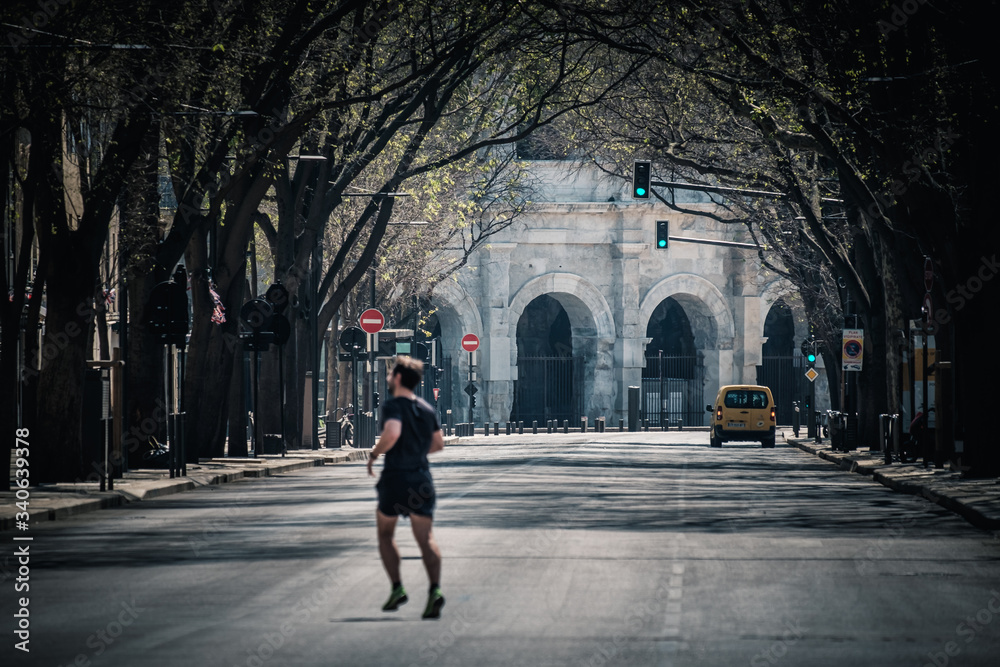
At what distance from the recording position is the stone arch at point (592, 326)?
68125mm

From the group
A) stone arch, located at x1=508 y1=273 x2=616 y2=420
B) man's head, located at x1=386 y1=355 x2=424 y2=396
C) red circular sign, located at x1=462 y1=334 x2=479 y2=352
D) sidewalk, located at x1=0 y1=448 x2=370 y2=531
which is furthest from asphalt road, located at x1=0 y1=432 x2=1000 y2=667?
stone arch, located at x1=508 y1=273 x2=616 y2=420

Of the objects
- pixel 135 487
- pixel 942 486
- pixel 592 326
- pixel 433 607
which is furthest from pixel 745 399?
pixel 433 607

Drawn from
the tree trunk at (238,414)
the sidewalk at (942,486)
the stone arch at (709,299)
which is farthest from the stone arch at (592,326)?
the sidewalk at (942,486)

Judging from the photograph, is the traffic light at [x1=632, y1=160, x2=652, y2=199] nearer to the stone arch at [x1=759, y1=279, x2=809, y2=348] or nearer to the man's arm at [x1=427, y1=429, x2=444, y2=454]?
the man's arm at [x1=427, y1=429, x2=444, y2=454]

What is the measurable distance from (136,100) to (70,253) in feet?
7.45

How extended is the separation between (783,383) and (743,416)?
83.8 ft

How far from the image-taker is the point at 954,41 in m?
21.7

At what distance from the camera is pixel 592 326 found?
68812 millimetres

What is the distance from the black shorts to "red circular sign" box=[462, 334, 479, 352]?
169ft

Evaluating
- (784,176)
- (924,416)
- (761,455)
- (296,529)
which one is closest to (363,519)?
(296,529)

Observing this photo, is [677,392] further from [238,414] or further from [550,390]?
[238,414]

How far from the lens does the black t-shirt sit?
1004cm

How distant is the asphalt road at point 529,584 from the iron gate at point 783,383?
50.9 meters

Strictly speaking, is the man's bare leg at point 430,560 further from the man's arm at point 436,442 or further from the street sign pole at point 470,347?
the street sign pole at point 470,347
